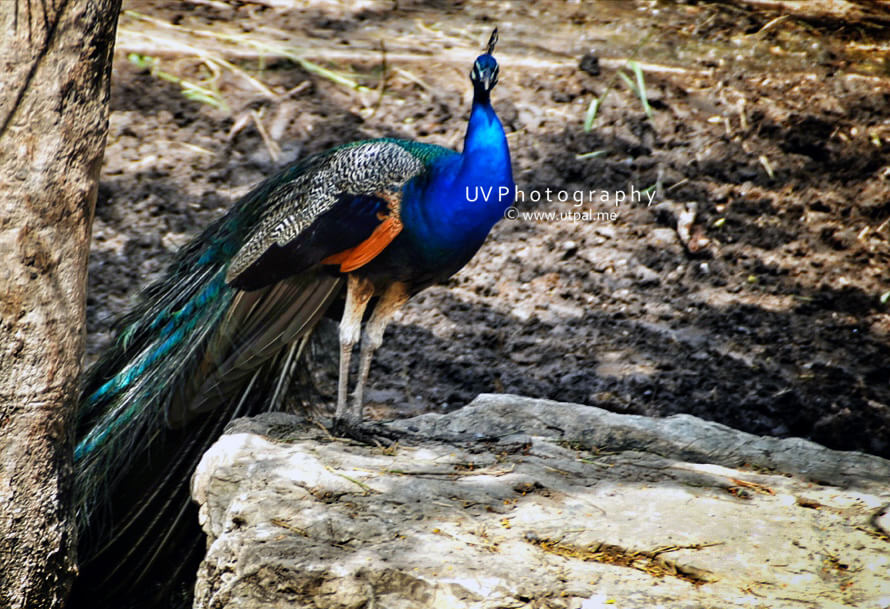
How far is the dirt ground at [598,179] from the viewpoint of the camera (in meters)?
4.40

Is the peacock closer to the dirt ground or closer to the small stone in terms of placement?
the dirt ground

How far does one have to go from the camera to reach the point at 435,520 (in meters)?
2.57

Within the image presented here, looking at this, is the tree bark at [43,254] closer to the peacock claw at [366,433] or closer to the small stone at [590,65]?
the peacock claw at [366,433]

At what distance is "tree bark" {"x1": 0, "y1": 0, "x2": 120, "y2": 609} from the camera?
245cm

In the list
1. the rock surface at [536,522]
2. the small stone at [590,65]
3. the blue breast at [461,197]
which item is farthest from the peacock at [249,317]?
the small stone at [590,65]

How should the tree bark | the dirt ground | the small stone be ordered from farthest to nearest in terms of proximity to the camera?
the small stone
the dirt ground
the tree bark

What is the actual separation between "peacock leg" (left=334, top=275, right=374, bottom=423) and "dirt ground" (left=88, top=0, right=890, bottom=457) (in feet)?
2.80

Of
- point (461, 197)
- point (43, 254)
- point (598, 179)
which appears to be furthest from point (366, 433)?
point (598, 179)

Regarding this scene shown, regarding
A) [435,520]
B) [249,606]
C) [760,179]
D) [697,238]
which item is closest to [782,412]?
[697,238]

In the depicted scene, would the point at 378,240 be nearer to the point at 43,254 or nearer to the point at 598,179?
the point at 43,254

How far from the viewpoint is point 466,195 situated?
10.5ft

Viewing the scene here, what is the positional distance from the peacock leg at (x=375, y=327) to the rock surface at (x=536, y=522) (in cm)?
24

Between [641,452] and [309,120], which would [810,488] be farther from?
[309,120]

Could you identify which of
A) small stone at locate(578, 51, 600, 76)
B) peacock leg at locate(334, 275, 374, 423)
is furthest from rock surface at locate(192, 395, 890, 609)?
small stone at locate(578, 51, 600, 76)
